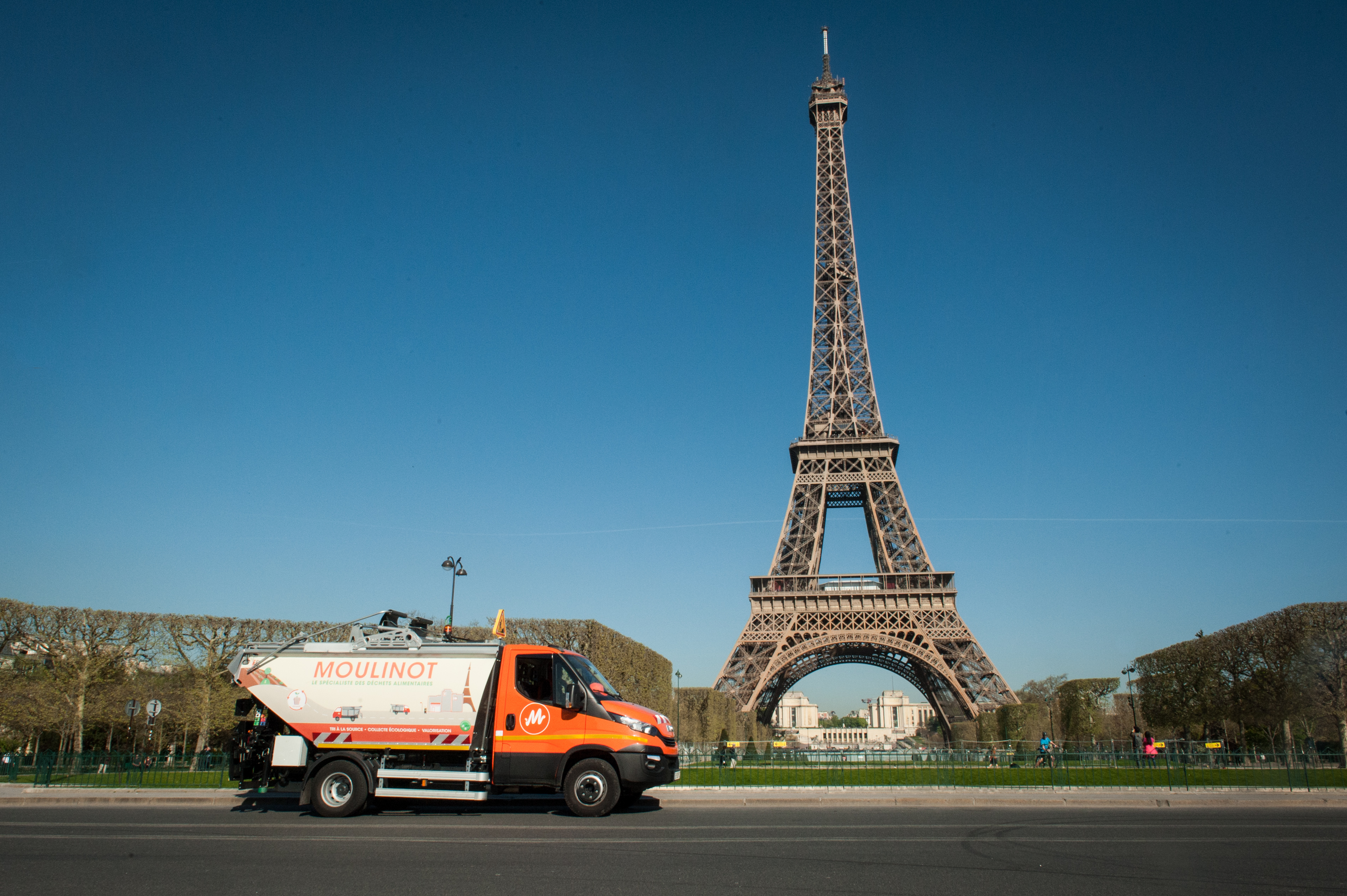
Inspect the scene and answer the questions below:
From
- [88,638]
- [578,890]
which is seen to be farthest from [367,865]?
[88,638]

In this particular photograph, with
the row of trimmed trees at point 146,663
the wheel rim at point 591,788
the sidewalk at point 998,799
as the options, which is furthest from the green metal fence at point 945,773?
the row of trimmed trees at point 146,663

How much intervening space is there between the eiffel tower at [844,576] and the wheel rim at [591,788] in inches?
1384

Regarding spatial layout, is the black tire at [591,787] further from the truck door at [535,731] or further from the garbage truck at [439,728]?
the truck door at [535,731]

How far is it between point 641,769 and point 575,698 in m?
1.48

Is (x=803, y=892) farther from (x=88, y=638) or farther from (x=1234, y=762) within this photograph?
(x=88, y=638)

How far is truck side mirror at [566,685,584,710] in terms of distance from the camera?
12820 mm

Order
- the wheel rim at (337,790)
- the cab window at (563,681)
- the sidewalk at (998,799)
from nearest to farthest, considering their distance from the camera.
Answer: the wheel rim at (337,790)
the cab window at (563,681)
the sidewalk at (998,799)

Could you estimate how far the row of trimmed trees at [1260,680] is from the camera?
→ 35.9 m

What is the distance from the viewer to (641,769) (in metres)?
12.8

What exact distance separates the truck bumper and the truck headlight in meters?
0.32

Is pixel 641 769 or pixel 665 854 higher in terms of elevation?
pixel 641 769

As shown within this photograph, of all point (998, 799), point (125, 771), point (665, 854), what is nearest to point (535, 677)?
point (665, 854)

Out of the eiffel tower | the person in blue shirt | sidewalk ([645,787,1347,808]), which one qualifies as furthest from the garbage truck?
the eiffel tower

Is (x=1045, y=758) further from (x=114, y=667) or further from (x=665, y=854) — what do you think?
(x=114, y=667)
